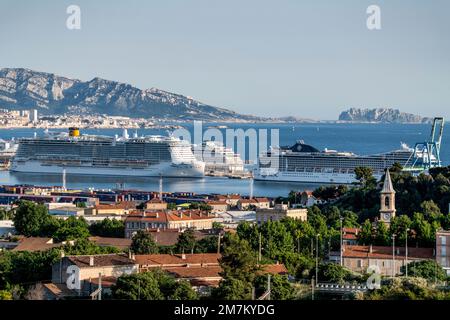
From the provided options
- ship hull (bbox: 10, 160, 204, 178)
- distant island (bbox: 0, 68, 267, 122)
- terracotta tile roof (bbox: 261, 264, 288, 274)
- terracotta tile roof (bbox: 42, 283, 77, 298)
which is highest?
distant island (bbox: 0, 68, 267, 122)

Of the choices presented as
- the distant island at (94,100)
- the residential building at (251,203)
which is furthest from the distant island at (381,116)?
the residential building at (251,203)

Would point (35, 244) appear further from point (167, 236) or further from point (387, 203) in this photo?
point (387, 203)

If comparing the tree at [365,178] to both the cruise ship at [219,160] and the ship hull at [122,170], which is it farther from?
the cruise ship at [219,160]

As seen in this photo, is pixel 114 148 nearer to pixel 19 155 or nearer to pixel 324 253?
pixel 19 155

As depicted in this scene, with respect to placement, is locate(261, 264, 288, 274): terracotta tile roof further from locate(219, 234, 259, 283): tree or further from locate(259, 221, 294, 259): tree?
locate(259, 221, 294, 259): tree

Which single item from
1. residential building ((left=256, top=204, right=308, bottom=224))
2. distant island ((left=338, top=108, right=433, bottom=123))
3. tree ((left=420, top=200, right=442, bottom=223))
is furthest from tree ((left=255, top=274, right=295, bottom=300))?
distant island ((left=338, top=108, right=433, bottom=123))
